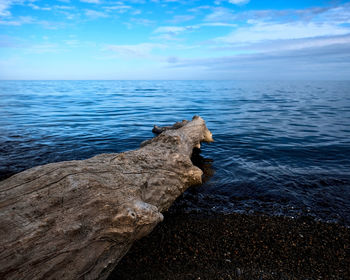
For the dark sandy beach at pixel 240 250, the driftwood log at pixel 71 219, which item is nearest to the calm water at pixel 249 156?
the dark sandy beach at pixel 240 250

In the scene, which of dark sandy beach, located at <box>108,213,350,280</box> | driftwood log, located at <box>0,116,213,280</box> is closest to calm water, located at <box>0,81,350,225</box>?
dark sandy beach, located at <box>108,213,350,280</box>

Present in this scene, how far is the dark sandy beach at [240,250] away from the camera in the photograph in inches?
138

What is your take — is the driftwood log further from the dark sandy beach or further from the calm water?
the calm water

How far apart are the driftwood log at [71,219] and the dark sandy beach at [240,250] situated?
619 mm

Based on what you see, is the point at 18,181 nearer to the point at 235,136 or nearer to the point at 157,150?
the point at 157,150

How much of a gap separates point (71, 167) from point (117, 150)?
6802mm

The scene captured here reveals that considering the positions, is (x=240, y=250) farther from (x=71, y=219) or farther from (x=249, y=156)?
(x=249, y=156)

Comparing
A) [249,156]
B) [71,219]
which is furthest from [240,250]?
[249,156]

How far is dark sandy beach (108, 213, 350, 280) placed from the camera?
351 cm

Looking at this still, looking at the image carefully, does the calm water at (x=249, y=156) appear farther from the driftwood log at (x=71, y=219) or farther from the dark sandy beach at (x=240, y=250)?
the driftwood log at (x=71, y=219)

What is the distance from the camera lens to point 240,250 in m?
3.97

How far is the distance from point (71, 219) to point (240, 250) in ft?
9.27

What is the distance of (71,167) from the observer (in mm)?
3672

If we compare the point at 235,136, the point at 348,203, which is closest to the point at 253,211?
the point at 348,203
